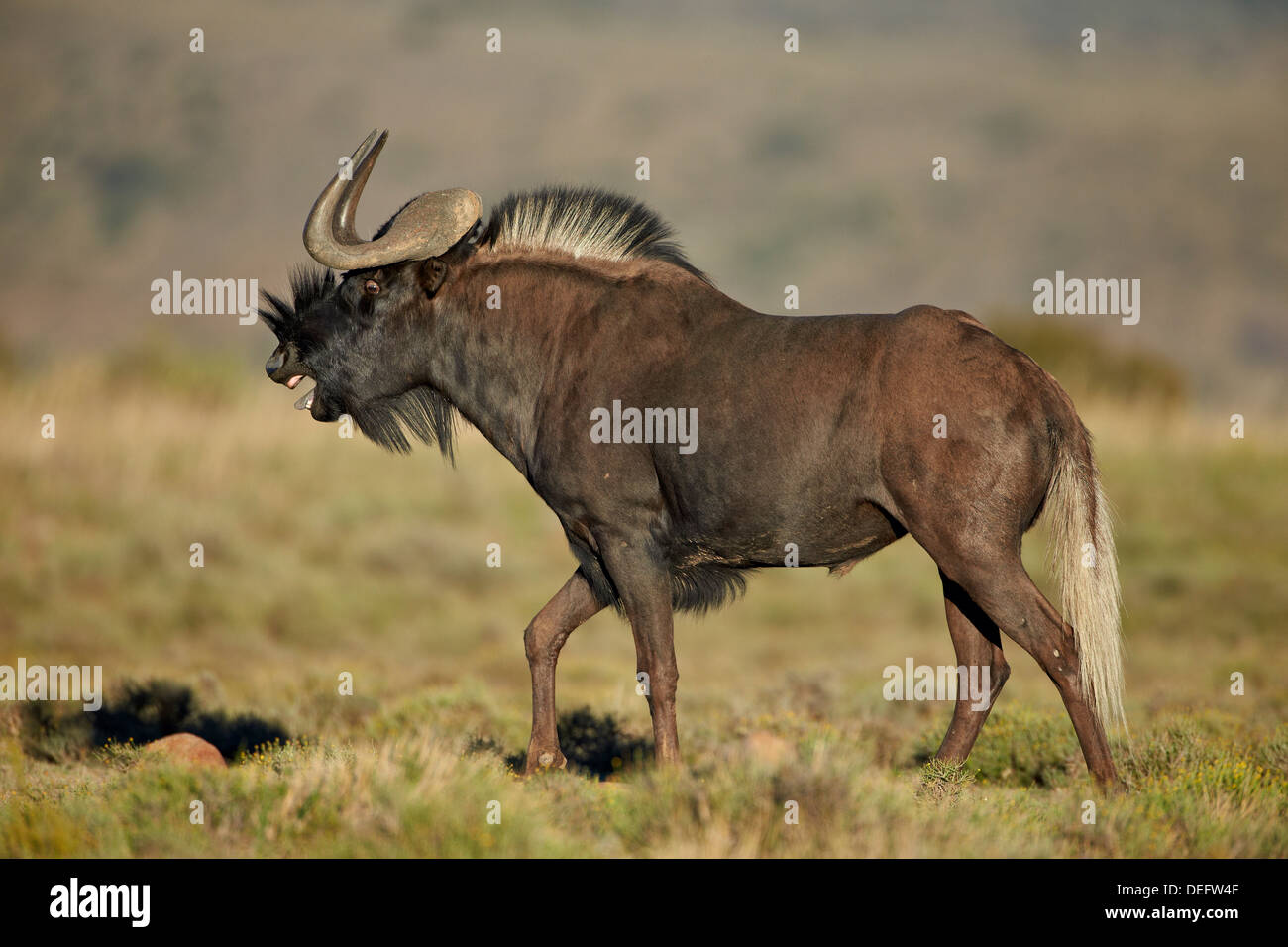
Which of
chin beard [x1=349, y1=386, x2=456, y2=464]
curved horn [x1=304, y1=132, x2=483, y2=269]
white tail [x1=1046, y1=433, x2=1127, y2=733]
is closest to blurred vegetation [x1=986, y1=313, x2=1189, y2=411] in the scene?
chin beard [x1=349, y1=386, x2=456, y2=464]

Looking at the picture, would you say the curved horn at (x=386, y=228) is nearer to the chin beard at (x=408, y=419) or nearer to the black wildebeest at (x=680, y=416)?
the black wildebeest at (x=680, y=416)

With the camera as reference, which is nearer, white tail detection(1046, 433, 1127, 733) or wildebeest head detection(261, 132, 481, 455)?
white tail detection(1046, 433, 1127, 733)

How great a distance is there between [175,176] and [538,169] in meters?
19.9

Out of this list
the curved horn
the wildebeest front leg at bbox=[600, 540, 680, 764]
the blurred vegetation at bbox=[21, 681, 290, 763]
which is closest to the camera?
the wildebeest front leg at bbox=[600, 540, 680, 764]

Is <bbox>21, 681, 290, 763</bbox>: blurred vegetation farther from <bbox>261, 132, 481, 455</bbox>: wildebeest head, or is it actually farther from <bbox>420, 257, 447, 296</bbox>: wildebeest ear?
<bbox>420, 257, 447, 296</bbox>: wildebeest ear

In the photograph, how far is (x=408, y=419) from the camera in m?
9.10

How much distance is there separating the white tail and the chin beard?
382 centimetres

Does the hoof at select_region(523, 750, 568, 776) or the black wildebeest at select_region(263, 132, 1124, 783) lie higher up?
the black wildebeest at select_region(263, 132, 1124, 783)

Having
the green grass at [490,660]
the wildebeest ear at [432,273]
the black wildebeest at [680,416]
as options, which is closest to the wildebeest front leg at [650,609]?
the black wildebeest at [680,416]

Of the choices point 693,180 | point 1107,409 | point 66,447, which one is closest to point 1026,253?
point 693,180

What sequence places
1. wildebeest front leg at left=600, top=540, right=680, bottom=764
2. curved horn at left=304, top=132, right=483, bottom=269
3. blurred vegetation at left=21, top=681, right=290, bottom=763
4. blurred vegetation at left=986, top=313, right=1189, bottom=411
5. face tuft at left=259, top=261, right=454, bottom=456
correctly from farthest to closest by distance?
blurred vegetation at left=986, top=313, right=1189, bottom=411, blurred vegetation at left=21, top=681, right=290, bottom=763, face tuft at left=259, top=261, right=454, bottom=456, curved horn at left=304, top=132, right=483, bottom=269, wildebeest front leg at left=600, top=540, right=680, bottom=764

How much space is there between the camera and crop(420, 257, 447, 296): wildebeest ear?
855 cm
